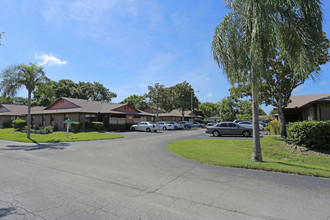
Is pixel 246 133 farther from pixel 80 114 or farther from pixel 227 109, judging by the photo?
pixel 227 109

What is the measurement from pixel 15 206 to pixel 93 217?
1887 mm

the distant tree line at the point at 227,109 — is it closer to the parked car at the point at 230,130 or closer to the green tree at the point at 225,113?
the green tree at the point at 225,113

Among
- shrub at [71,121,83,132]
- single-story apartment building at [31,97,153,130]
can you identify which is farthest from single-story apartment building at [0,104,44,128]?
shrub at [71,121,83,132]

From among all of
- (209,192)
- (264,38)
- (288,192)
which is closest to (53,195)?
(209,192)

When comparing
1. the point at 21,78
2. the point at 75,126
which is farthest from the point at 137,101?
the point at 21,78

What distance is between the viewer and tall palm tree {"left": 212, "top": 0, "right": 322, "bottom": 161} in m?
6.31

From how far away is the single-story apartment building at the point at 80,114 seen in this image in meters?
27.0

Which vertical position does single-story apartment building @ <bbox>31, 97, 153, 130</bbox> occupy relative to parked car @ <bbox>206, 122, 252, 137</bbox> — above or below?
above

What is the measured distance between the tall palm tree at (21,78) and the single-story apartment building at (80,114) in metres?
8.13

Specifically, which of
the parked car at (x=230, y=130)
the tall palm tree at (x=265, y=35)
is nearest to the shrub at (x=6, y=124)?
the parked car at (x=230, y=130)

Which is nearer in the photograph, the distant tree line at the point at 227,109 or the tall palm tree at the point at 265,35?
the tall palm tree at the point at 265,35

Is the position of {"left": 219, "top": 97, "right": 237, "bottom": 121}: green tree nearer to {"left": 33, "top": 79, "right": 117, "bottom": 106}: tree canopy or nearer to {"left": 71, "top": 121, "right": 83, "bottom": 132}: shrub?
{"left": 33, "top": 79, "right": 117, "bottom": 106}: tree canopy

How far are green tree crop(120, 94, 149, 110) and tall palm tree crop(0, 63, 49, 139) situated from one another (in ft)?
150

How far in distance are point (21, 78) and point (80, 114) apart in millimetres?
10340
